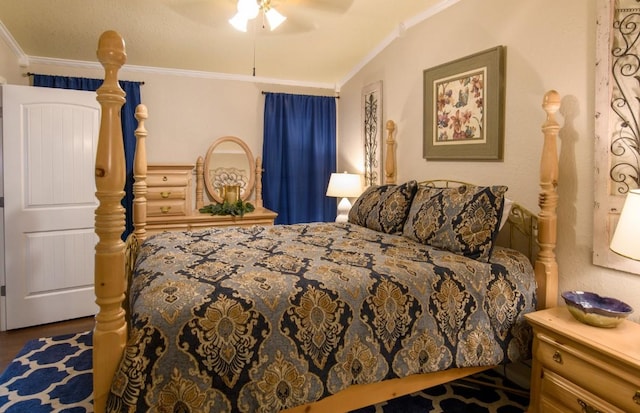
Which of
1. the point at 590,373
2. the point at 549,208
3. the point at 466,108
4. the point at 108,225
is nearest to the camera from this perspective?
the point at 108,225

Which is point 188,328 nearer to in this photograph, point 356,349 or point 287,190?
point 356,349

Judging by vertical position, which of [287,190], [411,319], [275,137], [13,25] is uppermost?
[13,25]

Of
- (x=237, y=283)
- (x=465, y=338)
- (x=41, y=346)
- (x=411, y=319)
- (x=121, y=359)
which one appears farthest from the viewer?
(x=41, y=346)

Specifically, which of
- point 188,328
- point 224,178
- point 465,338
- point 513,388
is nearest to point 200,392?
point 188,328

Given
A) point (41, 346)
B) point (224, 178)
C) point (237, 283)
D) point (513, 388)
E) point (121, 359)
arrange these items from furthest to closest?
point (224, 178) → point (41, 346) → point (513, 388) → point (237, 283) → point (121, 359)

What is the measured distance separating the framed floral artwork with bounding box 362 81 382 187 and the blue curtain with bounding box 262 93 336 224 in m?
0.68

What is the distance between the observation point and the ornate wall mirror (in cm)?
428

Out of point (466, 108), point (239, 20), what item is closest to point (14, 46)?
point (239, 20)

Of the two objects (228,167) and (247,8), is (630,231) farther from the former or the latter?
(228,167)

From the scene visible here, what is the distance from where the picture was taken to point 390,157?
143 inches

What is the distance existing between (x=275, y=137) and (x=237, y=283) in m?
3.18

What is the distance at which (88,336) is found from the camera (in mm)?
2990

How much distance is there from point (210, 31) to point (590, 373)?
140 inches

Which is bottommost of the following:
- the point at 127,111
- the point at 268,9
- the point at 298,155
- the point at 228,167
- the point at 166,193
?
the point at 166,193
